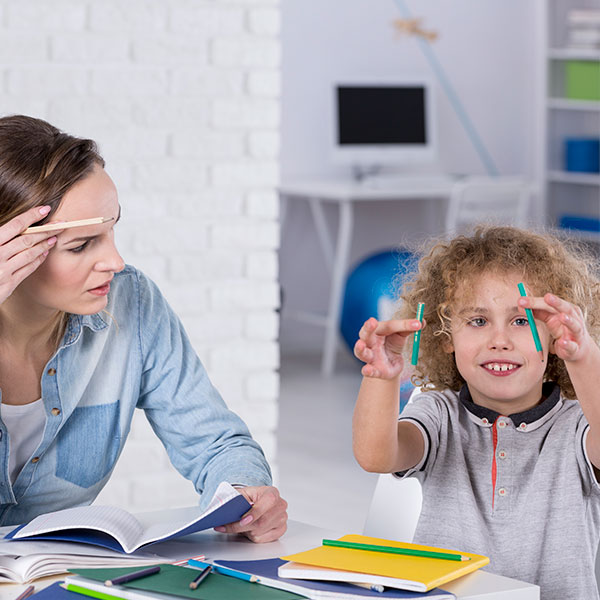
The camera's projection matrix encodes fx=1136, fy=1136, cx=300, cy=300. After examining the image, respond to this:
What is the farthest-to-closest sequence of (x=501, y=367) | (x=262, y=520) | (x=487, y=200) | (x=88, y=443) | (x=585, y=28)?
(x=585, y=28) → (x=487, y=200) → (x=88, y=443) → (x=501, y=367) → (x=262, y=520)

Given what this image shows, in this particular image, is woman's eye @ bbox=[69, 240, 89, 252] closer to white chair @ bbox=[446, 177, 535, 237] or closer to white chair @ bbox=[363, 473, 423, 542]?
white chair @ bbox=[363, 473, 423, 542]

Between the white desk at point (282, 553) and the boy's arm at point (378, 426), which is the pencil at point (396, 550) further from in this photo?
the boy's arm at point (378, 426)

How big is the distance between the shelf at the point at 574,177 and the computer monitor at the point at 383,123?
2.95 ft

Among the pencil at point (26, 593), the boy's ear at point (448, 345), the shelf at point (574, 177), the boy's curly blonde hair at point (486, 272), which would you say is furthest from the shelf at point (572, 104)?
the pencil at point (26, 593)

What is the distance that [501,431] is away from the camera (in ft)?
4.70

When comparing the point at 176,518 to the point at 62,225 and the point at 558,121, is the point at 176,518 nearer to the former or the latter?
the point at 62,225

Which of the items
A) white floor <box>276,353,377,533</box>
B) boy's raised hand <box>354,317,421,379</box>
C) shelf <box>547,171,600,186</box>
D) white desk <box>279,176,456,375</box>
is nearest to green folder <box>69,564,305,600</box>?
boy's raised hand <box>354,317,421,379</box>

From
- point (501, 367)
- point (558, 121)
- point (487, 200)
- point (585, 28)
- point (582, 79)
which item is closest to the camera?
point (501, 367)

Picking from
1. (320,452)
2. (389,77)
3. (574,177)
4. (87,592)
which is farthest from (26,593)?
(574,177)

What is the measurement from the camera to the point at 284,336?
6.17 metres

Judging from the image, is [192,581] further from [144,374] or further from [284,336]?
[284,336]

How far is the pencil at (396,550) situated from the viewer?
42.9 inches

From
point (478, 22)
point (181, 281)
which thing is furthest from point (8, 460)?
point (478, 22)

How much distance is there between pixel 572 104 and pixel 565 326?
5.46 m
